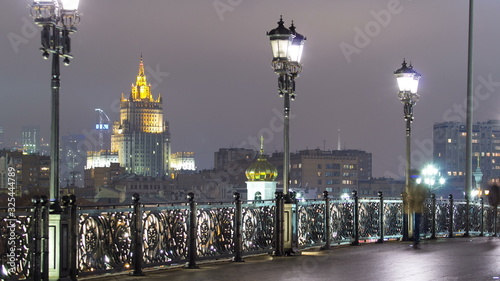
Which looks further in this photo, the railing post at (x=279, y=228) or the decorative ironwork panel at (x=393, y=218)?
the decorative ironwork panel at (x=393, y=218)

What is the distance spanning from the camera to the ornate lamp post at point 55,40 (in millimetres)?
12180

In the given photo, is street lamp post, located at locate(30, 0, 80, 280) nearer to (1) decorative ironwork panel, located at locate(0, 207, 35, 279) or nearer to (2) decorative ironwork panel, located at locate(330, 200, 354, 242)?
(1) decorative ironwork panel, located at locate(0, 207, 35, 279)

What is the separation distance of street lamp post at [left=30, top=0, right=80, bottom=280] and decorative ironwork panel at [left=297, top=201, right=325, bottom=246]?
6712 millimetres

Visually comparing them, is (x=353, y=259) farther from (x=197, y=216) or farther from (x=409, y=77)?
(x=409, y=77)

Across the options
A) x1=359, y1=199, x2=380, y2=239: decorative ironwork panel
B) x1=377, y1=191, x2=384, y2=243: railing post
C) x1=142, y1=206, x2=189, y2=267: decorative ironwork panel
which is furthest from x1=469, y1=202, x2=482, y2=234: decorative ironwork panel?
x1=142, y1=206, x2=189, y2=267: decorative ironwork panel

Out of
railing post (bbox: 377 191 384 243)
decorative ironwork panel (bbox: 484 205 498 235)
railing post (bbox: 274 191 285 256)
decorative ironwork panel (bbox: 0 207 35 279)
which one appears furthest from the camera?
decorative ironwork panel (bbox: 484 205 498 235)

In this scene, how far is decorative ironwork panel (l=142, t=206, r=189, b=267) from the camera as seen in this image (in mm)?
13570

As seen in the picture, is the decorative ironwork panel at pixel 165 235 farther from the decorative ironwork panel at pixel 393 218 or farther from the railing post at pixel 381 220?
the decorative ironwork panel at pixel 393 218

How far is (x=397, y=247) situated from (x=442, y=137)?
607ft

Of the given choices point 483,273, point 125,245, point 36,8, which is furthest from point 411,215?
point 36,8

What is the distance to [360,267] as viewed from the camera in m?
14.2

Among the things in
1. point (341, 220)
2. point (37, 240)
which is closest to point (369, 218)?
point (341, 220)

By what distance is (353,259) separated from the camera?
1578cm

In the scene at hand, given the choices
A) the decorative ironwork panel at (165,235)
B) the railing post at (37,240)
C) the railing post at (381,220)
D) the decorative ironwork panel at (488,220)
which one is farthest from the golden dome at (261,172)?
the railing post at (37,240)
